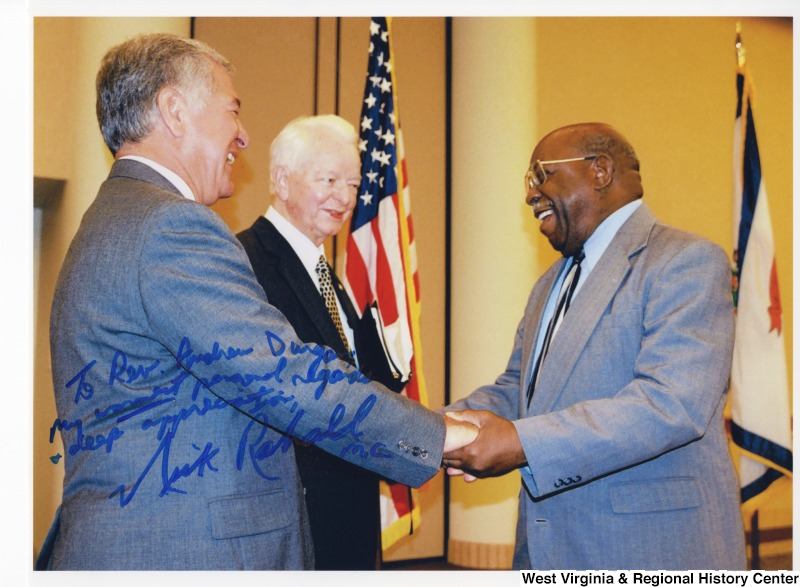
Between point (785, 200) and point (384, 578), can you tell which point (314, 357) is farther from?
point (785, 200)

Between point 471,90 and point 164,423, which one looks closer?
point 164,423

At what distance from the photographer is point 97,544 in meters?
1.64

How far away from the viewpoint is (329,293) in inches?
109

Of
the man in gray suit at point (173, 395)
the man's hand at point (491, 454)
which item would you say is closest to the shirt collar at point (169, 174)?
the man in gray suit at point (173, 395)

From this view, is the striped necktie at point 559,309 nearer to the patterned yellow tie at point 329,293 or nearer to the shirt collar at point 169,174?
the patterned yellow tie at point 329,293

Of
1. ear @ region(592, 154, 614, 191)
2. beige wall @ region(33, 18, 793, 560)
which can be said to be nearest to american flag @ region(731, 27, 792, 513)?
beige wall @ region(33, 18, 793, 560)

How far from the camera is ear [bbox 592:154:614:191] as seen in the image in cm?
241

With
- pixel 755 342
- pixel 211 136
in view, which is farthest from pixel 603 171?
pixel 755 342

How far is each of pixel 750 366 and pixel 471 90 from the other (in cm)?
246

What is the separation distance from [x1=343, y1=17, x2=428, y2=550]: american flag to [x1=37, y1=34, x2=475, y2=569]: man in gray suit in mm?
1868

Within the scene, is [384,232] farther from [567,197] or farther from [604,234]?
[604,234]

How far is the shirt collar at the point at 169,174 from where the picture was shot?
1.84m

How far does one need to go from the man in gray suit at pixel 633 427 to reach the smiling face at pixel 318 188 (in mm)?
1063
